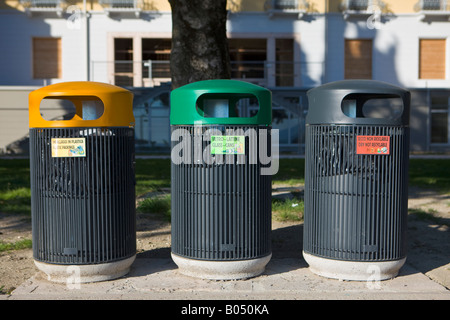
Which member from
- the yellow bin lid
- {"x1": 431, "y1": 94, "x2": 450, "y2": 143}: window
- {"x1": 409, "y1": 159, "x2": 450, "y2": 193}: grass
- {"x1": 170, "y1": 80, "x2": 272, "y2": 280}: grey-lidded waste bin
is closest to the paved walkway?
{"x1": 170, "y1": 80, "x2": 272, "y2": 280}: grey-lidded waste bin

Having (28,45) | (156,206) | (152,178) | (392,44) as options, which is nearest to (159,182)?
(152,178)

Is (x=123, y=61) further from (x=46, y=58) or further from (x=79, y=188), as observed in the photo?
(x=79, y=188)

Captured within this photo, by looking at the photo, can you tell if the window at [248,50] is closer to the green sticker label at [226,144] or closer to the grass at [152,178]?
the grass at [152,178]

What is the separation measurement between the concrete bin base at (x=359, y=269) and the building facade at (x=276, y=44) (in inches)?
677

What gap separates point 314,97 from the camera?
4145mm

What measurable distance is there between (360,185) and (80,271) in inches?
87.7

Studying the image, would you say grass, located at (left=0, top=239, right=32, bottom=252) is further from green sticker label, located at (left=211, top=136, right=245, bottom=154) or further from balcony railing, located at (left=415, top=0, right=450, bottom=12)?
balcony railing, located at (left=415, top=0, right=450, bottom=12)

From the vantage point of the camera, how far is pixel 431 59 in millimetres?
22594

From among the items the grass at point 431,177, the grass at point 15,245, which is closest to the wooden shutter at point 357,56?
the grass at point 431,177

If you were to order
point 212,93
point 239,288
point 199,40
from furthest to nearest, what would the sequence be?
point 199,40, point 212,93, point 239,288

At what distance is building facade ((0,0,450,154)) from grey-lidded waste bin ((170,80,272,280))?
1724 cm

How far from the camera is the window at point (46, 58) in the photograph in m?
22.1
